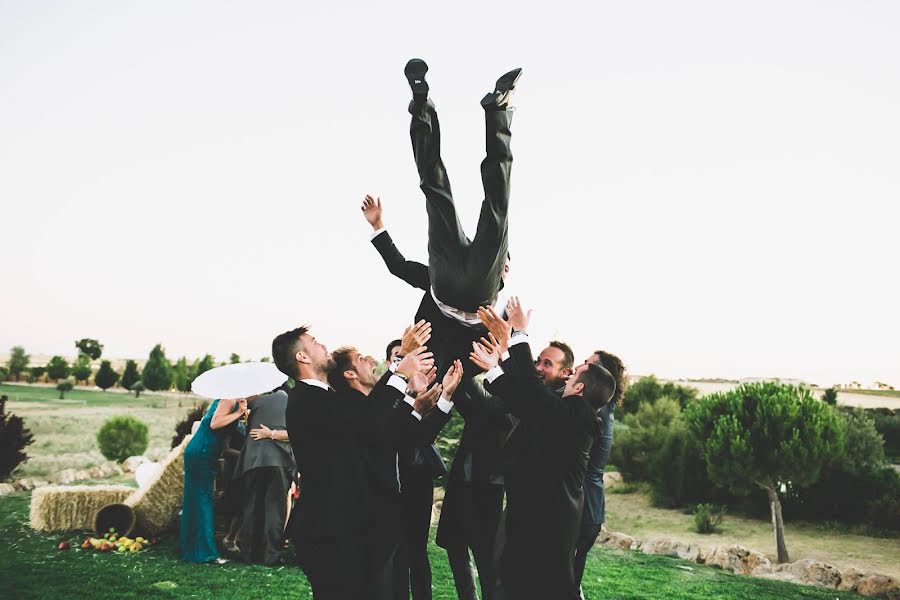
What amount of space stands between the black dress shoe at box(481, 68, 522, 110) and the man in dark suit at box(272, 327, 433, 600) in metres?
1.43

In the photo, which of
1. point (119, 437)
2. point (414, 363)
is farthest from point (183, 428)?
point (414, 363)

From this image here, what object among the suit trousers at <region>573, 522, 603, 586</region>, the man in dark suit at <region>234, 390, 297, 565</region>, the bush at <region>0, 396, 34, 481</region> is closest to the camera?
the suit trousers at <region>573, 522, 603, 586</region>

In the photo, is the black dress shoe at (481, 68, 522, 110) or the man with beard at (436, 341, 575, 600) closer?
the black dress shoe at (481, 68, 522, 110)

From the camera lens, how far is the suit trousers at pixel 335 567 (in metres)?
3.59

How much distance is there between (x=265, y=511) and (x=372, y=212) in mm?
4758

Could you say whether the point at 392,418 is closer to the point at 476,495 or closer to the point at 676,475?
the point at 476,495

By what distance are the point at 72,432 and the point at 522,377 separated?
94.4 feet

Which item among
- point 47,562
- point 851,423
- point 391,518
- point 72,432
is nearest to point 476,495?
point 391,518

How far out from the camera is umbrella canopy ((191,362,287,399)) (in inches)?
276

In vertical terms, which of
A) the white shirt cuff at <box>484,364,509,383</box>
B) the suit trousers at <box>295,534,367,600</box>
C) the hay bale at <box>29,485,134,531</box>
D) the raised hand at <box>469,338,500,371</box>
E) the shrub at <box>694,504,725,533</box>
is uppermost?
the raised hand at <box>469,338,500,371</box>

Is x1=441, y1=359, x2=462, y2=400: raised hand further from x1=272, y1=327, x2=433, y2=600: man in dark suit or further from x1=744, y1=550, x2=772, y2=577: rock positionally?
x1=744, y1=550, x2=772, y2=577: rock

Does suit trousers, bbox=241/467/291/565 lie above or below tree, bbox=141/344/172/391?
below

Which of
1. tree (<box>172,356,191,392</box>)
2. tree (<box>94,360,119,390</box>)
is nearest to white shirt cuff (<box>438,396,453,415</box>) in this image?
tree (<box>172,356,191,392</box>)

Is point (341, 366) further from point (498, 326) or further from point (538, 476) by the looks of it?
point (538, 476)
